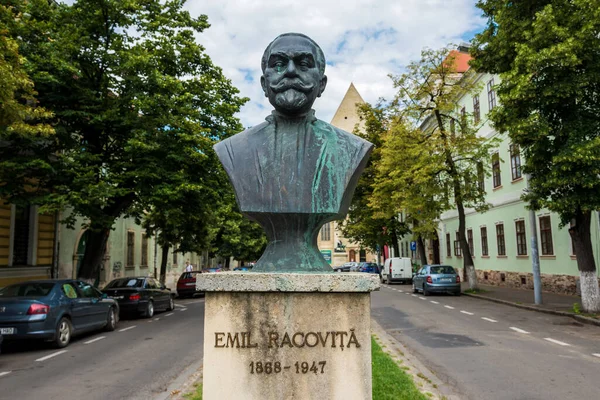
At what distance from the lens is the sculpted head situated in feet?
11.9

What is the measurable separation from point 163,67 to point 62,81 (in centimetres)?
337

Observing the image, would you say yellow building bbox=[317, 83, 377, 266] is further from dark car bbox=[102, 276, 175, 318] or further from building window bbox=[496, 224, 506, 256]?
dark car bbox=[102, 276, 175, 318]

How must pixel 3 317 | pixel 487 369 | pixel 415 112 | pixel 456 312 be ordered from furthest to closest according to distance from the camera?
pixel 415 112 → pixel 456 312 → pixel 3 317 → pixel 487 369

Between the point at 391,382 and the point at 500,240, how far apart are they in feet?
80.4

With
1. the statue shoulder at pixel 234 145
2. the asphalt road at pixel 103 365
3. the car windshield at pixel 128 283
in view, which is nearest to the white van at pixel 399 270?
the car windshield at pixel 128 283

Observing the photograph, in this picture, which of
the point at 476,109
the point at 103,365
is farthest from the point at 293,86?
the point at 476,109

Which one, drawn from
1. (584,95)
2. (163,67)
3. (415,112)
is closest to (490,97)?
(415,112)

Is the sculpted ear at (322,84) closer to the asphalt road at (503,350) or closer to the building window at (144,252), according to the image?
the asphalt road at (503,350)

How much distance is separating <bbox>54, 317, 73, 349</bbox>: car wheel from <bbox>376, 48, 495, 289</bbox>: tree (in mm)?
17521

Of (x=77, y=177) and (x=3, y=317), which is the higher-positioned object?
(x=77, y=177)

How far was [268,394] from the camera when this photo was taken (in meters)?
3.23

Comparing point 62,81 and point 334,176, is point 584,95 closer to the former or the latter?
point 334,176

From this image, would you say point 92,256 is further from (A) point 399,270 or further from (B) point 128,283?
(A) point 399,270

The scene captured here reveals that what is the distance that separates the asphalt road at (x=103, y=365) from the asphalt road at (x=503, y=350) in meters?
4.73
